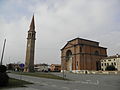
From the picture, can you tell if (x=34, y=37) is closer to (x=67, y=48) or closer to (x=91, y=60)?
(x=67, y=48)

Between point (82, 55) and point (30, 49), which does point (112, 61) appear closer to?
point (82, 55)

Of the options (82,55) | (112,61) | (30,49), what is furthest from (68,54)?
(112,61)

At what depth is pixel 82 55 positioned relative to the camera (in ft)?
259

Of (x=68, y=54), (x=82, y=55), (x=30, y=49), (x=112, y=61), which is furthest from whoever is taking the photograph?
(x=68, y=54)

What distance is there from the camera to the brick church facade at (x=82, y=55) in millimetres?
78812

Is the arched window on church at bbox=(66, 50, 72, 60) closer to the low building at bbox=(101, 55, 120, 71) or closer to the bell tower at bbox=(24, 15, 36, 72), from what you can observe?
the low building at bbox=(101, 55, 120, 71)

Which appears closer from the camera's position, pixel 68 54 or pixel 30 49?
pixel 30 49

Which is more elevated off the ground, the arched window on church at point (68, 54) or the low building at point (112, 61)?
the arched window on church at point (68, 54)

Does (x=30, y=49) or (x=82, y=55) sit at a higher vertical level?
(x=30, y=49)

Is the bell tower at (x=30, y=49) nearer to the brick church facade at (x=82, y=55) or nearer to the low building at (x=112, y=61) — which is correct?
the brick church facade at (x=82, y=55)

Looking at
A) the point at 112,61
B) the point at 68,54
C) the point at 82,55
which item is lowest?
the point at 112,61

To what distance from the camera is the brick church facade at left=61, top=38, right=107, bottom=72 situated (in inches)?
3103

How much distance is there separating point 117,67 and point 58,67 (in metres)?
72.0

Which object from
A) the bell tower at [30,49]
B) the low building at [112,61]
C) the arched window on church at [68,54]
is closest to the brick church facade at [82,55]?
the arched window on church at [68,54]
